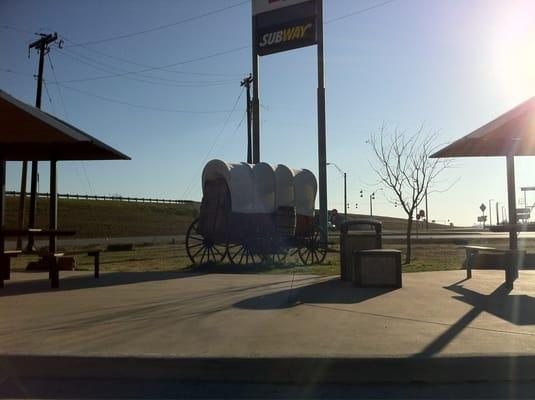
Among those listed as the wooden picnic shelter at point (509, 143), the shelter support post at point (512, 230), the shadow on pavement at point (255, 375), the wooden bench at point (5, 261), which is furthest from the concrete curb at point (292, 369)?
Result: the wooden bench at point (5, 261)

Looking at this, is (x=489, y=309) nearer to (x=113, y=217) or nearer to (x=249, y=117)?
(x=249, y=117)

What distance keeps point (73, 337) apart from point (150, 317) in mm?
1513

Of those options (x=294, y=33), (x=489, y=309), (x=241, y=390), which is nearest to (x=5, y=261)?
(x=241, y=390)

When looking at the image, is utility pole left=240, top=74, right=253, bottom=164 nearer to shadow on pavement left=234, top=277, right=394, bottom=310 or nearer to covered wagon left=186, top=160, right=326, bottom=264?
covered wagon left=186, top=160, right=326, bottom=264

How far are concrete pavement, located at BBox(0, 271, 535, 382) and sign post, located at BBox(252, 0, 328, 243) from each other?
57.2ft

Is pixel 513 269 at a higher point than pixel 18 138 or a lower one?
lower

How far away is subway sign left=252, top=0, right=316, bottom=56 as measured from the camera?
1179 inches

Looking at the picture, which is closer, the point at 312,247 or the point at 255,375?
the point at 255,375

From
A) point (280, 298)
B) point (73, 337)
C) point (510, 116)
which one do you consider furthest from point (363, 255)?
point (73, 337)

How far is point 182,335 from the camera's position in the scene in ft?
22.9

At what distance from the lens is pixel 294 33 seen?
3025cm

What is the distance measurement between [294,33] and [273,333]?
83.4 ft

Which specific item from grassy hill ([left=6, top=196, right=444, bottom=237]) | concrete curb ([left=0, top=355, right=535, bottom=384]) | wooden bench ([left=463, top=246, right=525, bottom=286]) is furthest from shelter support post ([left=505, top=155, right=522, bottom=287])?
grassy hill ([left=6, top=196, right=444, bottom=237])

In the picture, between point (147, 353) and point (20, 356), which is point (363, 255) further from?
point (20, 356)
